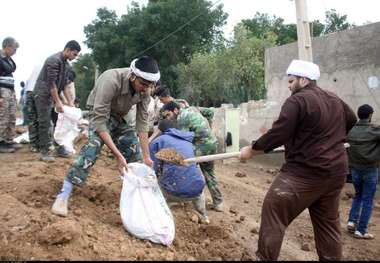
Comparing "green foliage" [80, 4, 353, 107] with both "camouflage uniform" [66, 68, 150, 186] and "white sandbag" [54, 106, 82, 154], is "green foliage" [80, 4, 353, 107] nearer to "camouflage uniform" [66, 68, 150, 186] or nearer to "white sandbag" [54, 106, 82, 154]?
"white sandbag" [54, 106, 82, 154]

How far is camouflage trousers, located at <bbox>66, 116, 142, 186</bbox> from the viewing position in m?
4.04

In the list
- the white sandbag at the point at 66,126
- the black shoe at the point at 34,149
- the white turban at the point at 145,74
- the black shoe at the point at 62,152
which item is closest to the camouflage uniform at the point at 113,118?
the white turban at the point at 145,74

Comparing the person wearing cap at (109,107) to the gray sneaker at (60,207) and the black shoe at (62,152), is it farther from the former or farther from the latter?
the black shoe at (62,152)

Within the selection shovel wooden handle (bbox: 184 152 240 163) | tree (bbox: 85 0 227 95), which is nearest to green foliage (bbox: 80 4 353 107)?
tree (bbox: 85 0 227 95)

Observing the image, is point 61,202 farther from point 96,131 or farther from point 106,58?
point 106,58

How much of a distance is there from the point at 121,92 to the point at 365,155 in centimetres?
327

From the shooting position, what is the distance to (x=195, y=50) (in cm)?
3095

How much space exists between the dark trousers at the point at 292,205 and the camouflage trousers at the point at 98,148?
4.81ft

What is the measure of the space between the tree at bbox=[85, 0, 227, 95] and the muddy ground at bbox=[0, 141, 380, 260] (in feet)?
77.5

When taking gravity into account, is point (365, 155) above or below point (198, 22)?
below

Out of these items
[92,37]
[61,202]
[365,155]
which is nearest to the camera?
[61,202]

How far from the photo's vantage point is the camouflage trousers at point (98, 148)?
4.04 m

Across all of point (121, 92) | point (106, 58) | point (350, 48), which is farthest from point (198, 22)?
point (121, 92)

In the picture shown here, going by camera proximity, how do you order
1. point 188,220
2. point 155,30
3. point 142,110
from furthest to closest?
point 155,30 → point 188,220 → point 142,110
